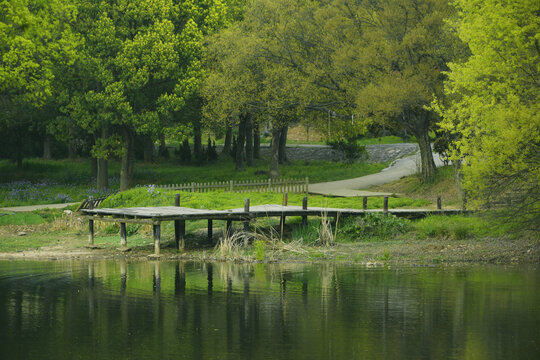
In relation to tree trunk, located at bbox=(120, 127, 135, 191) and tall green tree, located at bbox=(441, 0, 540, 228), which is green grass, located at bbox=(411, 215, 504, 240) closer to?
tall green tree, located at bbox=(441, 0, 540, 228)

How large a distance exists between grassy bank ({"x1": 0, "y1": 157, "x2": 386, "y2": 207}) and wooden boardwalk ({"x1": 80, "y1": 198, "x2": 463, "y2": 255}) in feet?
37.2

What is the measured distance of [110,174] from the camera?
52.0 m

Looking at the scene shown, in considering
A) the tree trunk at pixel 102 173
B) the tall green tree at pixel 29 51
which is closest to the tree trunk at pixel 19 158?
the tall green tree at pixel 29 51

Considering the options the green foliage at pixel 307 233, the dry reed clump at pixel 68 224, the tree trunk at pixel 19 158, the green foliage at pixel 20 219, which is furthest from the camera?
the tree trunk at pixel 19 158

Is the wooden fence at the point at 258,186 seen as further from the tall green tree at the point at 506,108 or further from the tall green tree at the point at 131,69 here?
the tall green tree at the point at 506,108

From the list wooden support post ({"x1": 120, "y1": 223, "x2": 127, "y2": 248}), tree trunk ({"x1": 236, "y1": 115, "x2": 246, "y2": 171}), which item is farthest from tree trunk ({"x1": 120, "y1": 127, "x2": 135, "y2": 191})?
wooden support post ({"x1": 120, "y1": 223, "x2": 127, "y2": 248})

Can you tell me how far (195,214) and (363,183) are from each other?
78.8ft

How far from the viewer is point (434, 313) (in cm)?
1647

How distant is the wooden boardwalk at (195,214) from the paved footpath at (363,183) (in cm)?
1175

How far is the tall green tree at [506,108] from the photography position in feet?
71.8

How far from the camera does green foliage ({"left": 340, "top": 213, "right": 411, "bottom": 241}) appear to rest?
28077 millimetres

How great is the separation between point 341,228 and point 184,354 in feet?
51.9

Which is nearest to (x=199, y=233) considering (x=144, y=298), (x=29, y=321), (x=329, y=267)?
(x=329, y=267)

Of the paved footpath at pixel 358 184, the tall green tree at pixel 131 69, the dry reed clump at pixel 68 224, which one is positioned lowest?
the dry reed clump at pixel 68 224
